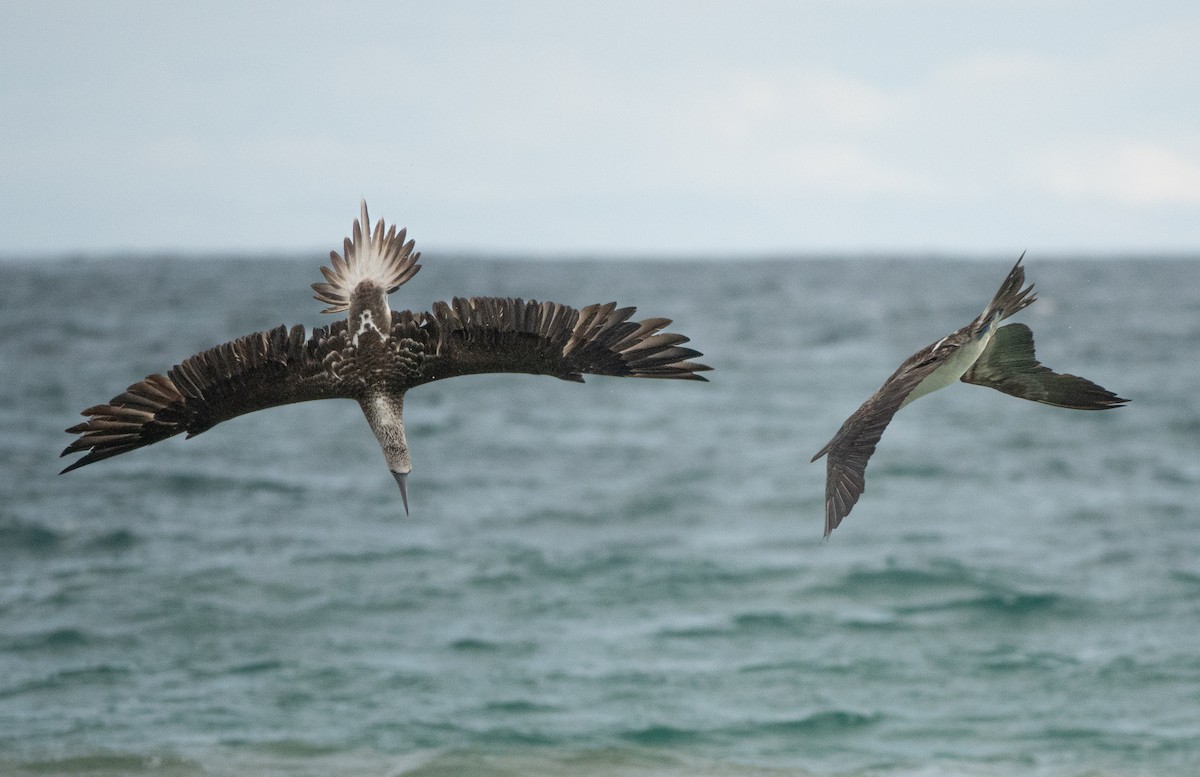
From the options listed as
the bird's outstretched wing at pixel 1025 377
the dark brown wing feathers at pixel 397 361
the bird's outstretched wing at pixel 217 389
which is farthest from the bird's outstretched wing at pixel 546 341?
the bird's outstretched wing at pixel 1025 377

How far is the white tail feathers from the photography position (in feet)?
25.6

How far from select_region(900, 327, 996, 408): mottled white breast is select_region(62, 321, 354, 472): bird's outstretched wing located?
118 inches

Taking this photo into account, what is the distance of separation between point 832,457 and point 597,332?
163 centimetres

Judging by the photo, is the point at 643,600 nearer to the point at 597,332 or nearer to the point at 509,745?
the point at 509,745

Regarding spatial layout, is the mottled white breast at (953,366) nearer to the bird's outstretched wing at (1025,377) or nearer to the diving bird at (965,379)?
the diving bird at (965,379)

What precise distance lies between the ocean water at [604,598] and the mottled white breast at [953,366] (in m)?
7.63

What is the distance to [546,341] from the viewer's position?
7301 mm

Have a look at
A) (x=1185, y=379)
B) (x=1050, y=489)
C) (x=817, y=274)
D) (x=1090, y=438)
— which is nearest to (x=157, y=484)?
(x=1050, y=489)

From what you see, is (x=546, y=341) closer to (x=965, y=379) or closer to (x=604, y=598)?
(x=965, y=379)

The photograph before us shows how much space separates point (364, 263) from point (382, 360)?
2.67ft

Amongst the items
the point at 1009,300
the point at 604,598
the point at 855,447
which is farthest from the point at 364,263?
the point at 604,598

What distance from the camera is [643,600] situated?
19.3 m

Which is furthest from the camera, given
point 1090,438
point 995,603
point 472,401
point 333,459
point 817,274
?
point 817,274

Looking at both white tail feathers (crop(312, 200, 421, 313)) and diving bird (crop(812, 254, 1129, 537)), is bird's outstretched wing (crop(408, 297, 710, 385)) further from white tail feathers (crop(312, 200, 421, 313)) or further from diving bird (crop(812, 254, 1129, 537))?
diving bird (crop(812, 254, 1129, 537))
